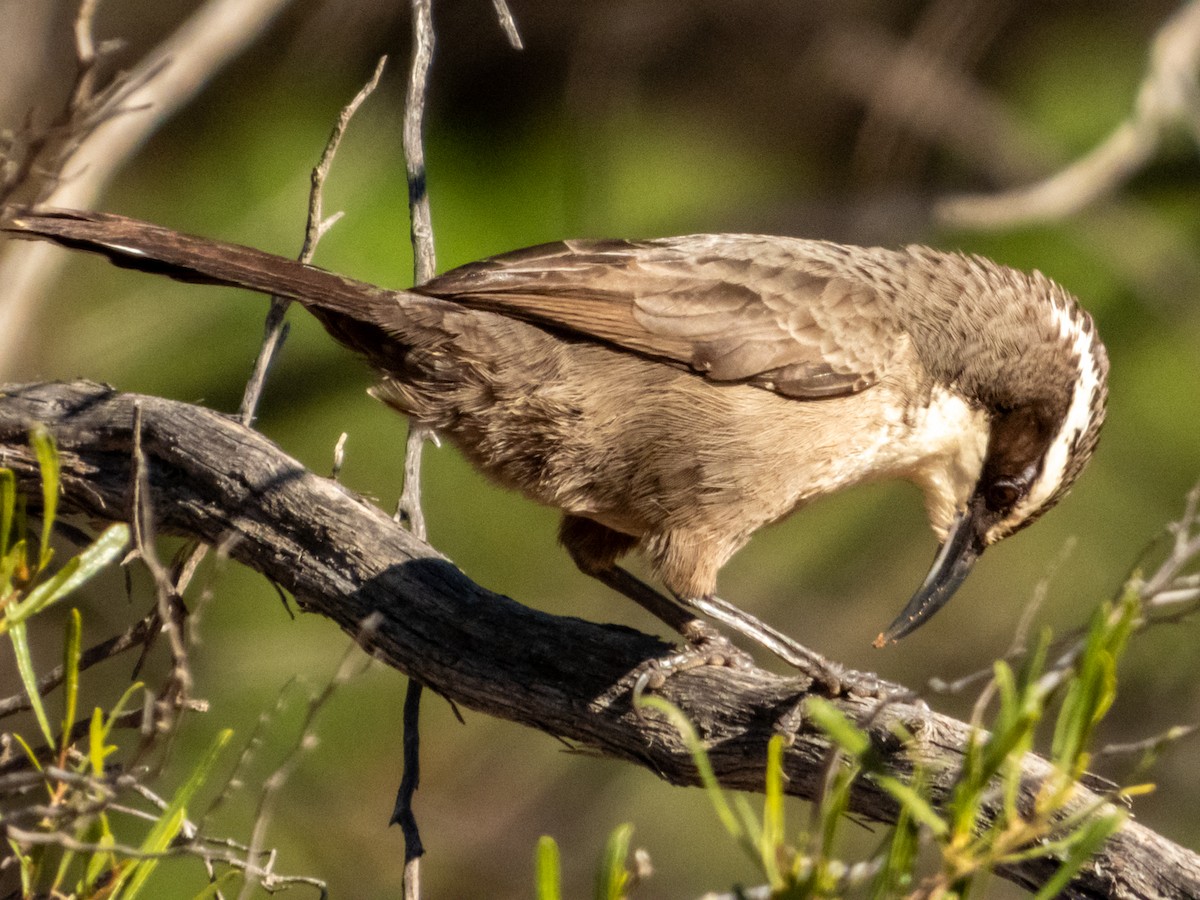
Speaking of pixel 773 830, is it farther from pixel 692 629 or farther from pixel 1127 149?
pixel 1127 149

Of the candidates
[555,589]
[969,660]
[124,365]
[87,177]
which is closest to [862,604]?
[969,660]

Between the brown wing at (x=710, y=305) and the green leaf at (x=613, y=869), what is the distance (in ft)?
6.93

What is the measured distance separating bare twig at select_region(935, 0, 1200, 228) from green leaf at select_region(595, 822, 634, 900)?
14.5ft

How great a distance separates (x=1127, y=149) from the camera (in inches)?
223

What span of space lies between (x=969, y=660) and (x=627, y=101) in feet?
11.3

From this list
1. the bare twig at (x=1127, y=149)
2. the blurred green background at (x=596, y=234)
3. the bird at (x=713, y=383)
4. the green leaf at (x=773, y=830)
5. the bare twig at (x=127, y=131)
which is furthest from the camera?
the blurred green background at (x=596, y=234)

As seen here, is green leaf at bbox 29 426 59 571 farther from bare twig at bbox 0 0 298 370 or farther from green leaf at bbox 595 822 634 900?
bare twig at bbox 0 0 298 370

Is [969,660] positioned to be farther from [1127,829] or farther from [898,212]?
[1127,829]

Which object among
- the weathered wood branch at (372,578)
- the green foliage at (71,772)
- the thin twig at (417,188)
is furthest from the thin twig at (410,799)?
the green foliage at (71,772)

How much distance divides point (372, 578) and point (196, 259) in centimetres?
84

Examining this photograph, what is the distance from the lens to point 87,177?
503 centimetres

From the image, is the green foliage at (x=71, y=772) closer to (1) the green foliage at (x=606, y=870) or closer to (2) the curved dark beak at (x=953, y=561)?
(1) the green foliage at (x=606, y=870)

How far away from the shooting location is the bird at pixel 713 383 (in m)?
3.53

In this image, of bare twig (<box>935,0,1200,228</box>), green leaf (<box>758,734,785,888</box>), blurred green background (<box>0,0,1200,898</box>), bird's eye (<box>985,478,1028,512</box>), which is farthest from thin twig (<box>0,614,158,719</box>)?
bare twig (<box>935,0,1200,228</box>)
